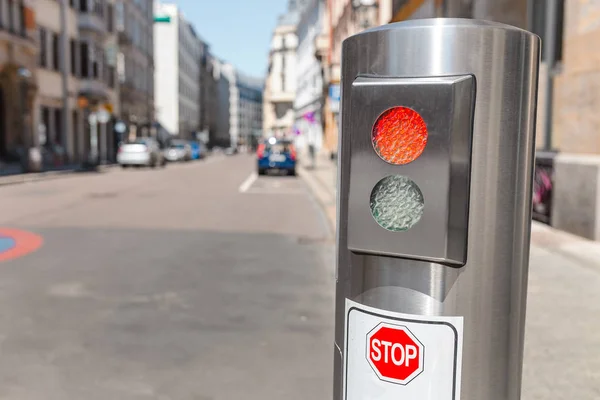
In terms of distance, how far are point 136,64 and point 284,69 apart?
62.9m

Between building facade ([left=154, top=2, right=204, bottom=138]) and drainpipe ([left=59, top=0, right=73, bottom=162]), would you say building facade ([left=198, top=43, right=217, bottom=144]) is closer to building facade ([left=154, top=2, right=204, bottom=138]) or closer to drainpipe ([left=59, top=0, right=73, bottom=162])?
building facade ([left=154, top=2, right=204, bottom=138])

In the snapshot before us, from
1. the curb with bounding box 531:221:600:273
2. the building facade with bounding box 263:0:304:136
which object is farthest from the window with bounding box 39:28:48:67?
the building facade with bounding box 263:0:304:136

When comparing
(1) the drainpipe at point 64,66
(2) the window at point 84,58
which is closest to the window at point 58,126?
(1) the drainpipe at point 64,66

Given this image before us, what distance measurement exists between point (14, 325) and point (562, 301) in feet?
13.4

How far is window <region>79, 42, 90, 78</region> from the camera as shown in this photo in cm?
3812

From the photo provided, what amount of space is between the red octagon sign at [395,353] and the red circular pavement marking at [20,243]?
19.9 feet

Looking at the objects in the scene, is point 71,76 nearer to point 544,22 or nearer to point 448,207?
point 544,22

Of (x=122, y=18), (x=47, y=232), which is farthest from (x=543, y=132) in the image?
(x=122, y=18)

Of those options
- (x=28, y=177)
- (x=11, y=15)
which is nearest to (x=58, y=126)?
(x=11, y=15)

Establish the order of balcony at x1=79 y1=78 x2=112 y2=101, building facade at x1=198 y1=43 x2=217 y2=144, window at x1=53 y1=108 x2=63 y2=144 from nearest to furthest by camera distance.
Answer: window at x1=53 y1=108 x2=63 y2=144
balcony at x1=79 y1=78 x2=112 y2=101
building facade at x1=198 y1=43 x2=217 y2=144

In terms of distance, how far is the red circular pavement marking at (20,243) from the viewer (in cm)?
718

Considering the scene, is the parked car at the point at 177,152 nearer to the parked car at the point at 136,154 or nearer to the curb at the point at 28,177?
the parked car at the point at 136,154

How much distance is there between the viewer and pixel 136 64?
177ft

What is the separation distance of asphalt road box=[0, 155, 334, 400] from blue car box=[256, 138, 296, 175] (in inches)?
569
